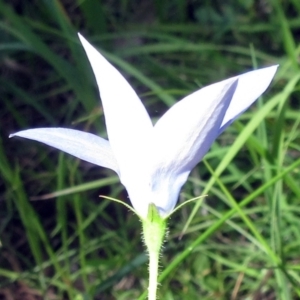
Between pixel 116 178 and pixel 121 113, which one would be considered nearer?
pixel 121 113

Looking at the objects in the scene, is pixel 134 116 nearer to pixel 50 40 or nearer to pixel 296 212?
pixel 296 212

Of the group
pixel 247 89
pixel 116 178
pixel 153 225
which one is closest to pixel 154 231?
pixel 153 225

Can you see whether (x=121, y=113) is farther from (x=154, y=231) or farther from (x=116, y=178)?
(x=116, y=178)

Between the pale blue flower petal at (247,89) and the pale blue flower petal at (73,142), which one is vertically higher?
the pale blue flower petal at (247,89)

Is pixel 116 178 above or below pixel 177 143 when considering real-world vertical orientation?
above

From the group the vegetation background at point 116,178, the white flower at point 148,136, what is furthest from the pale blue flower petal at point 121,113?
the vegetation background at point 116,178

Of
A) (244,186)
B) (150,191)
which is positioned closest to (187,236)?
(244,186)

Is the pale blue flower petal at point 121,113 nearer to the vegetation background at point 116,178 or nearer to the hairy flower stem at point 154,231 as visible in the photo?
the hairy flower stem at point 154,231
